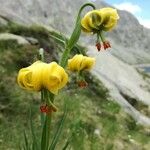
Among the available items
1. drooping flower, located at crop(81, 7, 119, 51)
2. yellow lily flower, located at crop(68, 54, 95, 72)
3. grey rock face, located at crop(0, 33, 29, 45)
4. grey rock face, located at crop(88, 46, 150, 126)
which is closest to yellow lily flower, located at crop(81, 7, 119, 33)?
drooping flower, located at crop(81, 7, 119, 51)

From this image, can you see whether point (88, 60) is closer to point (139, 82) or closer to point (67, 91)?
point (67, 91)

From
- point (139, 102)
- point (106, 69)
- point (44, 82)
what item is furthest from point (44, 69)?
point (106, 69)

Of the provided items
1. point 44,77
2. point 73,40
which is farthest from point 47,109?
point 73,40

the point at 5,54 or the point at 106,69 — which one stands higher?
the point at 5,54

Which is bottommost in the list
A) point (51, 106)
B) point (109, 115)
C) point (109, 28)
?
point (109, 115)

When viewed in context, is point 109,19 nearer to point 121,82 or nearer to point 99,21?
point 99,21

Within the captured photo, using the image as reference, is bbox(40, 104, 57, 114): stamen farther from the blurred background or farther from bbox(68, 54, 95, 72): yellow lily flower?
the blurred background
